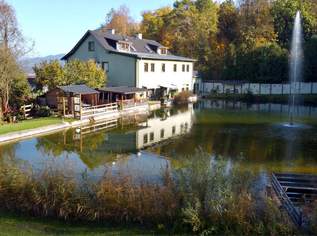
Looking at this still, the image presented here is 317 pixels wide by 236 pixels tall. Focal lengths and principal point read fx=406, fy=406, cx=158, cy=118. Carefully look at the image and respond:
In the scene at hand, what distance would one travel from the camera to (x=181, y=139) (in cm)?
2303

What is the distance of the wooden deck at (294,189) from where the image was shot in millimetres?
10781

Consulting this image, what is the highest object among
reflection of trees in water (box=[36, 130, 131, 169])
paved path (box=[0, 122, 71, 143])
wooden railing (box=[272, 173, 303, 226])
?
paved path (box=[0, 122, 71, 143])

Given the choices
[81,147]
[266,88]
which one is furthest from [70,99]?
[266,88]

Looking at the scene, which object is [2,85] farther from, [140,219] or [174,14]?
[174,14]

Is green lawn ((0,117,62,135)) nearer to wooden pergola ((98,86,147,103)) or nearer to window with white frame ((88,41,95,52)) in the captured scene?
wooden pergola ((98,86,147,103))

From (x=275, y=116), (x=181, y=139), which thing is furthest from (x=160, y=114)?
(x=181, y=139)

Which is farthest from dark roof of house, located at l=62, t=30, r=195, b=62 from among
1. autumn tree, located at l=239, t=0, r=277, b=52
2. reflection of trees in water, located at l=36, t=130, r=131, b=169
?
reflection of trees in water, located at l=36, t=130, r=131, b=169

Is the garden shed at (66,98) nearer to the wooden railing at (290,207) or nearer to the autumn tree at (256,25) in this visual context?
the wooden railing at (290,207)

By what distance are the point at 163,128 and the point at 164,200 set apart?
17343 mm

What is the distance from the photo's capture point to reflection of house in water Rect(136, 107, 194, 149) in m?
23.1

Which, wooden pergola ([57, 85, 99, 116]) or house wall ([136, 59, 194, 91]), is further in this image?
house wall ([136, 59, 194, 91])

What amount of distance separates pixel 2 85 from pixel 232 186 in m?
23.1

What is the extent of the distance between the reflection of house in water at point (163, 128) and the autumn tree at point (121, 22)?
141ft

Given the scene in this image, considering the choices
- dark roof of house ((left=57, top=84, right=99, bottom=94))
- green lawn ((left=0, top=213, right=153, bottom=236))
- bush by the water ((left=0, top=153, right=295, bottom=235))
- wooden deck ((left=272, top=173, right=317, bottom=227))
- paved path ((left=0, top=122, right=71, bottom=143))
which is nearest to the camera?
green lawn ((left=0, top=213, right=153, bottom=236))
